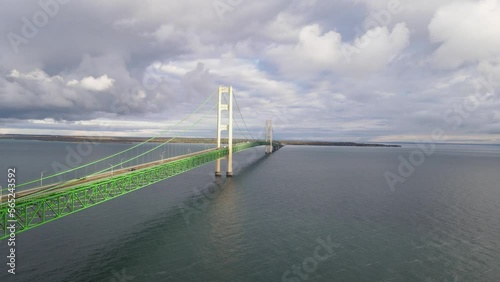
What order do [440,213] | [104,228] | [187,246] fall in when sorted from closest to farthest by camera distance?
[187,246], [104,228], [440,213]

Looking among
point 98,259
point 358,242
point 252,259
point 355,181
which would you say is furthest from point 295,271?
point 355,181

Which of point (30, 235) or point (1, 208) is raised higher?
point (1, 208)

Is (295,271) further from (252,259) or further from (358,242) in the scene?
(358,242)

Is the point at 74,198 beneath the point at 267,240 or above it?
above

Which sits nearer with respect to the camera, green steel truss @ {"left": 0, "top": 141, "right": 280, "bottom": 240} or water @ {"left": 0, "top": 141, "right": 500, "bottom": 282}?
green steel truss @ {"left": 0, "top": 141, "right": 280, "bottom": 240}

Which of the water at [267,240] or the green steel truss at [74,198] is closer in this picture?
the green steel truss at [74,198]

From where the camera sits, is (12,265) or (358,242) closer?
(12,265)

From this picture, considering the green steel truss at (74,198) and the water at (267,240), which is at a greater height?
the green steel truss at (74,198)

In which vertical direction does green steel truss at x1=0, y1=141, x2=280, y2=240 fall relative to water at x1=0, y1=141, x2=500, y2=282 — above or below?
above
